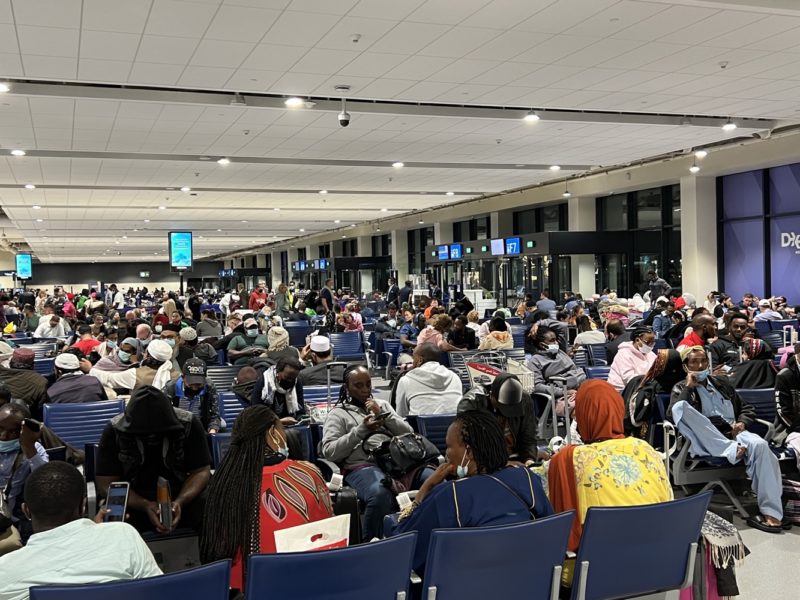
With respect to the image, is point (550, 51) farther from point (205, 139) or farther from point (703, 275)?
point (703, 275)

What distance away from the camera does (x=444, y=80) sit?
32.4 feet

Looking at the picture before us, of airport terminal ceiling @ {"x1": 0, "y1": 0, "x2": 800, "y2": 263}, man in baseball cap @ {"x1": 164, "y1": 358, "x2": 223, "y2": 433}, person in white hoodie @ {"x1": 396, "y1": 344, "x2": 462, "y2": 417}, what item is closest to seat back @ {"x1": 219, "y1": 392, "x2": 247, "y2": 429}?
man in baseball cap @ {"x1": 164, "y1": 358, "x2": 223, "y2": 433}

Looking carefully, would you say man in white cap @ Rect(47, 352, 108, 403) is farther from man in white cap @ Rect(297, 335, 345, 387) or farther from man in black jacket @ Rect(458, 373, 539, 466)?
man in black jacket @ Rect(458, 373, 539, 466)

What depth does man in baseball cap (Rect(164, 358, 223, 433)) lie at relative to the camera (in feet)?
20.0

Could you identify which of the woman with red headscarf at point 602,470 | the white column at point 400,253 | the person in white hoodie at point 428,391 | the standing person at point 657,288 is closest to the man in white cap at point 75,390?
the person in white hoodie at point 428,391

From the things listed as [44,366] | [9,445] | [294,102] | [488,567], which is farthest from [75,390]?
[294,102]

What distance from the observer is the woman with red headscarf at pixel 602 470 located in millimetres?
3389

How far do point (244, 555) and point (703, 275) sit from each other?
1881 cm

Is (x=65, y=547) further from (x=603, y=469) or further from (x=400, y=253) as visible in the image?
(x=400, y=253)

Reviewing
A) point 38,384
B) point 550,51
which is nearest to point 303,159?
point 550,51

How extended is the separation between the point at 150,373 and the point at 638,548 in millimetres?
5564

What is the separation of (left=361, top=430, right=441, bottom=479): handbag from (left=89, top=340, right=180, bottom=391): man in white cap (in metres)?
3.10

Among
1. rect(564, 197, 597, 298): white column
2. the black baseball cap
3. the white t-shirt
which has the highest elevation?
rect(564, 197, 597, 298): white column

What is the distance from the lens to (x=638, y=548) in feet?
10.2
